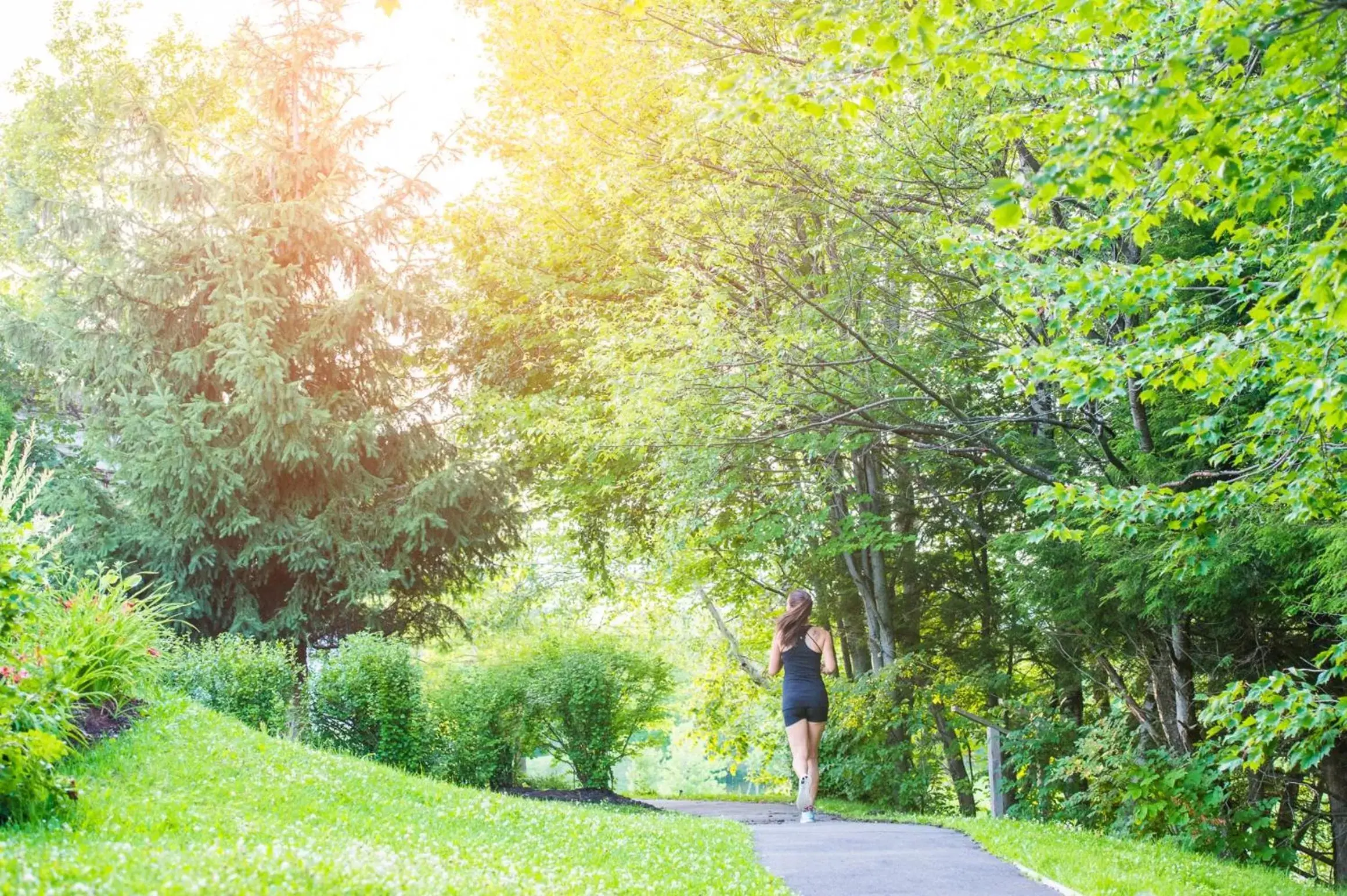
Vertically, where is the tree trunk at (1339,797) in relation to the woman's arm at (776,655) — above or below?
below

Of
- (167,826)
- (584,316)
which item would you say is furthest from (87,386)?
(167,826)

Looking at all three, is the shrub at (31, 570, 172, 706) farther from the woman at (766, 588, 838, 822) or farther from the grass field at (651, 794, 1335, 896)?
the grass field at (651, 794, 1335, 896)

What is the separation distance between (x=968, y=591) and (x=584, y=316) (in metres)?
7.21

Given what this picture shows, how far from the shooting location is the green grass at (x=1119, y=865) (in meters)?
6.82

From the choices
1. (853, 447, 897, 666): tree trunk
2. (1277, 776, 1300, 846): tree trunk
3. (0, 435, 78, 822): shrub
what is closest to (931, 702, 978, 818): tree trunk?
(853, 447, 897, 666): tree trunk

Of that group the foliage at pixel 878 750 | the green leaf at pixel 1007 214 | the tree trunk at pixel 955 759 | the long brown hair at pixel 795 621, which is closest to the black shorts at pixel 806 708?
the long brown hair at pixel 795 621

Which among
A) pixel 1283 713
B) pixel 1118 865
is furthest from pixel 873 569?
pixel 1283 713

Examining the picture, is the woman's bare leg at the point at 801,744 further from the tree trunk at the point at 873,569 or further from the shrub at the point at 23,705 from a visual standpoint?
the shrub at the point at 23,705

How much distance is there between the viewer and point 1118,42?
27.7 ft

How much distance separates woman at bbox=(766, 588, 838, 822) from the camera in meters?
10.7

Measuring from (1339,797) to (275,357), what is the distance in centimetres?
1427

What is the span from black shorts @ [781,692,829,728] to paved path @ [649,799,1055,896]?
1203 millimetres

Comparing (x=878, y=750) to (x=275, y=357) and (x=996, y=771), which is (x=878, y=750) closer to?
(x=996, y=771)

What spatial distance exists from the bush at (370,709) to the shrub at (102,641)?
115 inches
